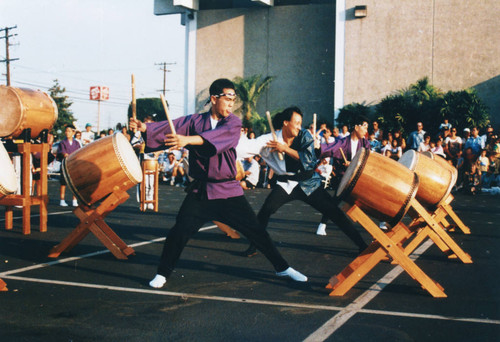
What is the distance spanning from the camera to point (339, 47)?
86.5 ft

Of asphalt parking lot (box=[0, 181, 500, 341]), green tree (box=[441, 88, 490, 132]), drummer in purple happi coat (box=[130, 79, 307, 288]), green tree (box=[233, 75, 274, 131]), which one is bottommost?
asphalt parking lot (box=[0, 181, 500, 341])

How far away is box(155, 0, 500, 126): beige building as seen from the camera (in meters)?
24.5

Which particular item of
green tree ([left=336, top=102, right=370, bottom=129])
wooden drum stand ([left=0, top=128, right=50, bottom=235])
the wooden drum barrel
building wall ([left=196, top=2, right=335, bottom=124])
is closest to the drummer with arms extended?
wooden drum stand ([left=0, top=128, right=50, bottom=235])

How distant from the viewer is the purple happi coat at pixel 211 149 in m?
4.83

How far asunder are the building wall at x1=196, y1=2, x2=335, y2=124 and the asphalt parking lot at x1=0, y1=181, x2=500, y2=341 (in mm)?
23340

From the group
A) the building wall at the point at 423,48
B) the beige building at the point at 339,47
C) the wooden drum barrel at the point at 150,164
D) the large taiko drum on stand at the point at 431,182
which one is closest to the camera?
the large taiko drum on stand at the point at 431,182

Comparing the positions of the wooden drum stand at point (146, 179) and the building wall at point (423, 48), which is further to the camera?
the building wall at point (423, 48)

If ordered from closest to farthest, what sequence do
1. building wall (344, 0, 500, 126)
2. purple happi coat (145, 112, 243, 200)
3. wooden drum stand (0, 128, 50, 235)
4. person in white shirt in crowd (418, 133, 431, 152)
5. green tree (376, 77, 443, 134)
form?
purple happi coat (145, 112, 243, 200)
wooden drum stand (0, 128, 50, 235)
person in white shirt in crowd (418, 133, 431, 152)
green tree (376, 77, 443, 134)
building wall (344, 0, 500, 126)

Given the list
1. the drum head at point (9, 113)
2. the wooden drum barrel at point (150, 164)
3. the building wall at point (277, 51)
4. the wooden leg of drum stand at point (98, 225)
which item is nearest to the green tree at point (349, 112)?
the building wall at point (277, 51)

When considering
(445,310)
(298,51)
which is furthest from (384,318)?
(298,51)

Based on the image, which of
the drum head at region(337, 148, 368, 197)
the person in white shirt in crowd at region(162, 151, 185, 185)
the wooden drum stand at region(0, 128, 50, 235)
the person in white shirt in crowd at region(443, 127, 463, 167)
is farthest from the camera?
the person in white shirt in crowd at region(162, 151, 185, 185)

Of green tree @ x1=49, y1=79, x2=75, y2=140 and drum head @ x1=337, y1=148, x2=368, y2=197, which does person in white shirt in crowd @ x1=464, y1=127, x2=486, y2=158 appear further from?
green tree @ x1=49, y1=79, x2=75, y2=140

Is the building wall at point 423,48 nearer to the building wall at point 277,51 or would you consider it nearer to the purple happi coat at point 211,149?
the building wall at point 277,51

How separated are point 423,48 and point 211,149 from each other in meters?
22.3
